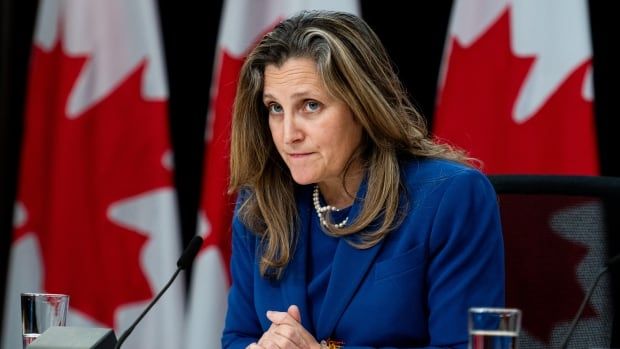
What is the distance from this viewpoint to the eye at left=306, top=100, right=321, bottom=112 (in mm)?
1998

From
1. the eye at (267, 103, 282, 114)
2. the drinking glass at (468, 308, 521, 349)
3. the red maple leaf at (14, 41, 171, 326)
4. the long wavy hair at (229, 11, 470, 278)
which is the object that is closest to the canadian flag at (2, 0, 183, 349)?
the red maple leaf at (14, 41, 171, 326)

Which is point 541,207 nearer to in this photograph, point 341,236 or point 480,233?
point 480,233

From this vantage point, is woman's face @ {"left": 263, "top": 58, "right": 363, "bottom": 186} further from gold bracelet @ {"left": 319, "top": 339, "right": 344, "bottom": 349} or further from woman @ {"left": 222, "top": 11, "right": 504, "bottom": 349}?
gold bracelet @ {"left": 319, "top": 339, "right": 344, "bottom": 349}

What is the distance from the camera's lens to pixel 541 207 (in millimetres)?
2057

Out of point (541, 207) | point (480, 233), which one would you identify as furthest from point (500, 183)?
point (480, 233)

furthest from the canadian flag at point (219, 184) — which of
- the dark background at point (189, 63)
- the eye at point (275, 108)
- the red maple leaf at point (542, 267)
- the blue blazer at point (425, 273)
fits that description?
the red maple leaf at point (542, 267)

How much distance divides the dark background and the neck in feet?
3.18

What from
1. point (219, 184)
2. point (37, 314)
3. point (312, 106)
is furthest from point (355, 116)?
point (219, 184)

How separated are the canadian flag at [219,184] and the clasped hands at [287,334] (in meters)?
1.18

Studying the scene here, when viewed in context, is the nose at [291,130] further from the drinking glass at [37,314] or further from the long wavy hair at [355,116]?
the drinking glass at [37,314]

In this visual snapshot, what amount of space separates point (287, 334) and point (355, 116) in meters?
0.46

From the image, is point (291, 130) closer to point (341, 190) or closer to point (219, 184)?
point (341, 190)

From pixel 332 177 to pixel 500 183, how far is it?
348 millimetres

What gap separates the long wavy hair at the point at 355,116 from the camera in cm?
199
